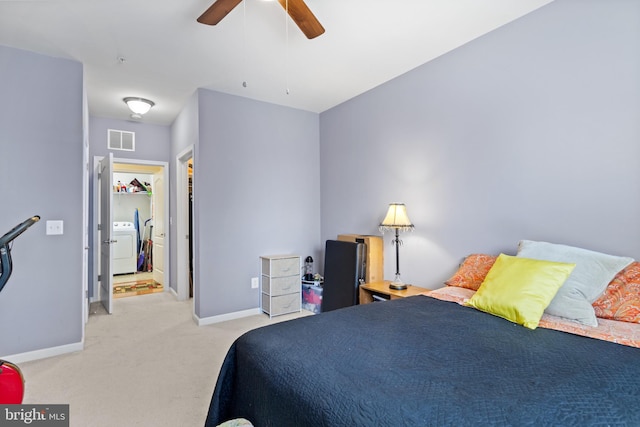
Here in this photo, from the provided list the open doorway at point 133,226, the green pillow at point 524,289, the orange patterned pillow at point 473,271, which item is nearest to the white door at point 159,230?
the open doorway at point 133,226

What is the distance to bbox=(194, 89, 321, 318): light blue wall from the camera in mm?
3676

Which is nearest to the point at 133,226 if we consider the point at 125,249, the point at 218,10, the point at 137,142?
the point at 125,249

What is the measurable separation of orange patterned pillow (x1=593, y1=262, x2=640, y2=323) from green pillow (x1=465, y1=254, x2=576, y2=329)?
0.27 meters

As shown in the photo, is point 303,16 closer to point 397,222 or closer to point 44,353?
point 397,222

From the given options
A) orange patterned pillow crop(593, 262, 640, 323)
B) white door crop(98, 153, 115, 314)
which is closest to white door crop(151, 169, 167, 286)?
white door crop(98, 153, 115, 314)

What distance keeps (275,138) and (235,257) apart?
1.60 meters

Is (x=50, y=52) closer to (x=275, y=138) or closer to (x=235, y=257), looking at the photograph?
(x=275, y=138)

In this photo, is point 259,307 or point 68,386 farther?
point 259,307

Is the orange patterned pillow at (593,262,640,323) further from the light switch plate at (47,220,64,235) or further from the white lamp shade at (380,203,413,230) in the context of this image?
the light switch plate at (47,220,64,235)

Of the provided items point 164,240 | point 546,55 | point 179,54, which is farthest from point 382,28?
point 164,240

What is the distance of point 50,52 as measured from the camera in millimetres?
2852

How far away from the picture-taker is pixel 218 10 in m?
1.91

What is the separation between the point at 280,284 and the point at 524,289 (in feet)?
8.93

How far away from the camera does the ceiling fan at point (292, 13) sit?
1.84 metres
